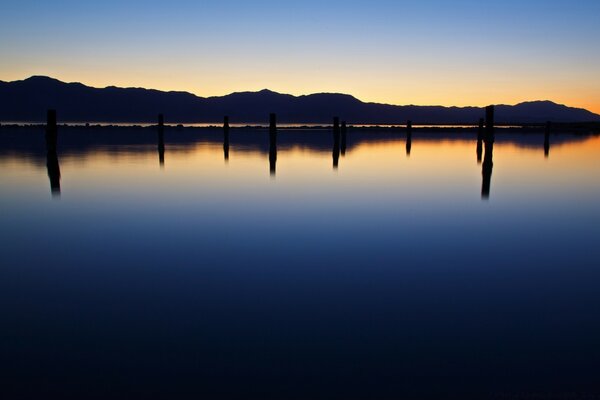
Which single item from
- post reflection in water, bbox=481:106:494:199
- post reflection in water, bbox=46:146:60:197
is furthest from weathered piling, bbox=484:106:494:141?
post reflection in water, bbox=46:146:60:197

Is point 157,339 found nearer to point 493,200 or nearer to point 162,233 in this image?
point 162,233

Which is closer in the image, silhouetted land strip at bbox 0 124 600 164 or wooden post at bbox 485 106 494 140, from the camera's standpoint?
wooden post at bbox 485 106 494 140

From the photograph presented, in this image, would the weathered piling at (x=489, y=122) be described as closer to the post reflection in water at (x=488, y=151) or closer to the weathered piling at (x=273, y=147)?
the post reflection in water at (x=488, y=151)

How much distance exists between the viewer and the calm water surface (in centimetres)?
328

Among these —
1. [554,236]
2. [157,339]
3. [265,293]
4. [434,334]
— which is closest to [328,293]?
[265,293]

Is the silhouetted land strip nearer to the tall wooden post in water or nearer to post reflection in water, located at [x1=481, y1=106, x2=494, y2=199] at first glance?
the tall wooden post in water

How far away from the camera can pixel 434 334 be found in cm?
396

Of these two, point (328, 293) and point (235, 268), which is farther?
point (235, 268)

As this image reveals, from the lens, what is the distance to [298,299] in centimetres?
479

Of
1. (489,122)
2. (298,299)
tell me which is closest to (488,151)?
(489,122)

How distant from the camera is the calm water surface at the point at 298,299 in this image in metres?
3.28

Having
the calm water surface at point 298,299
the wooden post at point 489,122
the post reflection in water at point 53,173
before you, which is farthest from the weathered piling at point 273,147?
the calm water surface at point 298,299

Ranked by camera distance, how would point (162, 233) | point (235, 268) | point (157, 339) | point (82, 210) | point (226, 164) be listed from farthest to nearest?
point (226, 164) < point (82, 210) < point (162, 233) < point (235, 268) < point (157, 339)

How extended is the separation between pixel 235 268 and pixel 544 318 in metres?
3.27
